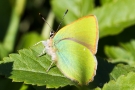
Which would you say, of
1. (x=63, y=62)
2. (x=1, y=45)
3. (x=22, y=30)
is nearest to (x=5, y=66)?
(x=63, y=62)

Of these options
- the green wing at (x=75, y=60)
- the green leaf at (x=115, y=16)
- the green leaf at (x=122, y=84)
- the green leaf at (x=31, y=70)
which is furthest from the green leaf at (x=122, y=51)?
the green leaf at (x=122, y=84)

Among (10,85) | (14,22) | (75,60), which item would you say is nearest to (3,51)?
(14,22)

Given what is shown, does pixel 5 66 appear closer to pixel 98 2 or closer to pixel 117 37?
pixel 117 37

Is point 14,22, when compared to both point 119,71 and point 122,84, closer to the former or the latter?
point 119,71

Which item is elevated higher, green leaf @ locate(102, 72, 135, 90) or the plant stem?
the plant stem

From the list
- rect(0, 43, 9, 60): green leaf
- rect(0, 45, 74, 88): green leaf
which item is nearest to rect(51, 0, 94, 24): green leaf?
rect(0, 43, 9, 60): green leaf

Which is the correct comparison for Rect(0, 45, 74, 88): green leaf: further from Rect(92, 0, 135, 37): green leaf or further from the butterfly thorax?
Rect(92, 0, 135, 37): green leaf

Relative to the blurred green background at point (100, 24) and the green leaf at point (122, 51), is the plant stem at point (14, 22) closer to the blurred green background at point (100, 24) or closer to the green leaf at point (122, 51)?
the blurred green background at point (100, 24)
